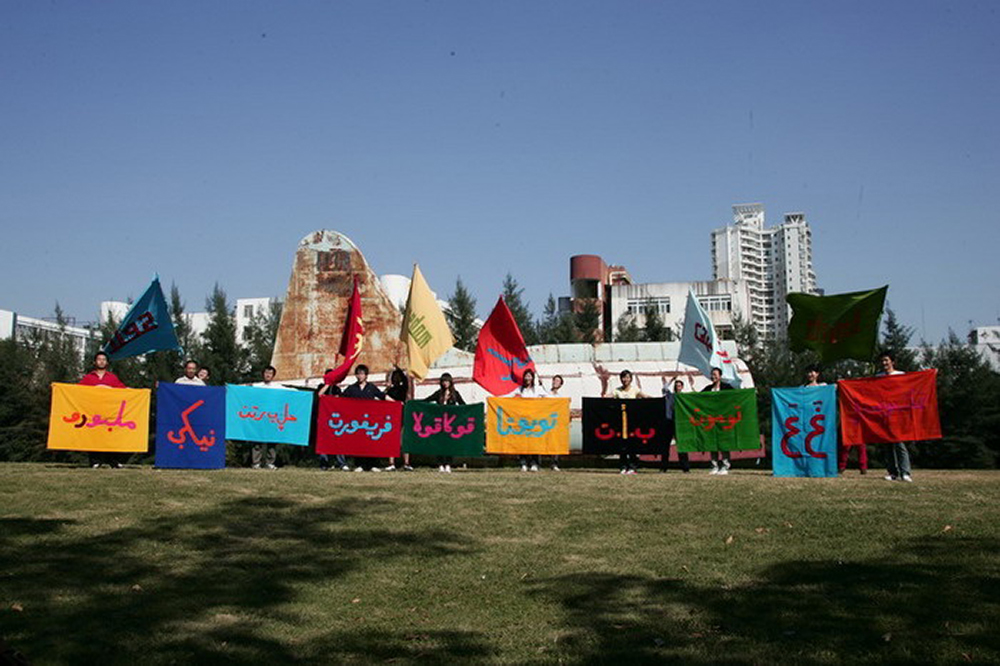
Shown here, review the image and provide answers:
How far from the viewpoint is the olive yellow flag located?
70.4 ft

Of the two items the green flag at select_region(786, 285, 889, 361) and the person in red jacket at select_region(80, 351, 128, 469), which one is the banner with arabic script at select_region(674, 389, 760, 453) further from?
the person in red jacket at select_region(80, 351, 128, 469)

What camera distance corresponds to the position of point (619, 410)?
69.3 feet

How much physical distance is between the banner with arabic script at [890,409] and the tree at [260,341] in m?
38.2

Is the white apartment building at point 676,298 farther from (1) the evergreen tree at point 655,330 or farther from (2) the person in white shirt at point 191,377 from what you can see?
(2) the person in white shirt at point 191,377

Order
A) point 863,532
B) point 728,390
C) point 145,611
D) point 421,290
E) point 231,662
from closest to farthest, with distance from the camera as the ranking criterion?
point 231,662, point 145,611, point 863,532, point 728,390, point 421,290

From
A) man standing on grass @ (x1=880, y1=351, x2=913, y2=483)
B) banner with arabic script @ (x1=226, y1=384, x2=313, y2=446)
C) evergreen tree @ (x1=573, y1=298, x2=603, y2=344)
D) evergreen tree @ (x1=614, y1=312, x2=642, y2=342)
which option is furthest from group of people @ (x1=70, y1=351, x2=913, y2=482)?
evergreen tree @ (x1=573, y1=298, x2=603, y2=344)

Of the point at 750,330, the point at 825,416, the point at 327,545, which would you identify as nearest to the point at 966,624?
the point at 327,545

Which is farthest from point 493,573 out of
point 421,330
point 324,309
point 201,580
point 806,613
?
point 324,309

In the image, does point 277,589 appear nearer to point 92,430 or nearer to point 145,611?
point 145,611

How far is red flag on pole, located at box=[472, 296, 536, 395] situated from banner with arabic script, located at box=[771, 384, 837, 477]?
5714mm

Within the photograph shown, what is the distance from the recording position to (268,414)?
2103 cm

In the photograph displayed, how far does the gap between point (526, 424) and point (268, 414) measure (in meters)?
5.73

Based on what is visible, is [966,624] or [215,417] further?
[215,417]

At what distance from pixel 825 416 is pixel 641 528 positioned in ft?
27.9
